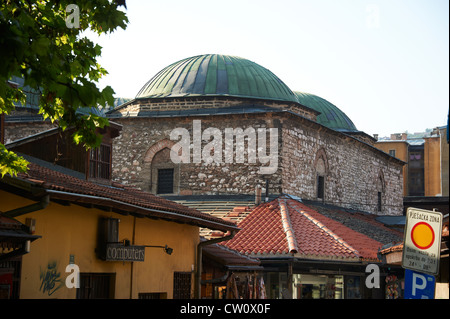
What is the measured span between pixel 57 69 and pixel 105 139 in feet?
27.0

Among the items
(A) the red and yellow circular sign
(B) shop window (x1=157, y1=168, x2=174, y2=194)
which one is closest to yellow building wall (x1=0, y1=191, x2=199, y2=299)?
(A) the red and yellow circular sign

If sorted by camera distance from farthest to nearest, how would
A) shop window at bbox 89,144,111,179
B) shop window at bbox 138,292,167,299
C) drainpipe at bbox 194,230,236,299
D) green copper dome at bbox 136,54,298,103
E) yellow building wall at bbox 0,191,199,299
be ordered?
green copper dome at bbox 136,54,298,103
drainpipe at bbox 194,230,236,299
shop window at bbox 89,144,111,179
shop window at bbox 138,292,167,299
yellow building wall at bbox 0,191,199,299

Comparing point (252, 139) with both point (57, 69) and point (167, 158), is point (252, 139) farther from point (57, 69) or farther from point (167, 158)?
point (57, 69)

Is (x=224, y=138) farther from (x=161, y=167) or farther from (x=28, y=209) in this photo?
(x=28, y=209)

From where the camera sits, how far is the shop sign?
10898 mm

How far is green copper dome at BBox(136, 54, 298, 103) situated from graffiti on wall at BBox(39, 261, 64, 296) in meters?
13.6

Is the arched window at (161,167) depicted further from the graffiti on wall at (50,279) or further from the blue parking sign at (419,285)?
the blue parking sign at (419,285)

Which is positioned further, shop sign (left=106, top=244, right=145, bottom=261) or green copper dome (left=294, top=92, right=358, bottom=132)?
green copper dome (left=294, top=92, right=358, bottom=132)

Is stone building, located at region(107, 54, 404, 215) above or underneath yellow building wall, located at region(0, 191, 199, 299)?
above

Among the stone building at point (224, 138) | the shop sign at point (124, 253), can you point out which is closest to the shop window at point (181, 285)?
the shop sign at point (124, 253)

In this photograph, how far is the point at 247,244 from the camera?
60.1ft

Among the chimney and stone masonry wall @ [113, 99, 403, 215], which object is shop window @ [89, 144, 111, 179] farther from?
stone masonry wall @ [113, 99, 403, 215]
